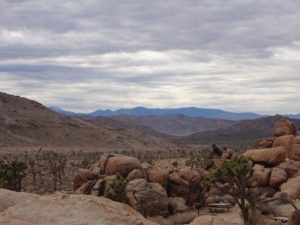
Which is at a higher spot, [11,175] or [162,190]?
[11,175]

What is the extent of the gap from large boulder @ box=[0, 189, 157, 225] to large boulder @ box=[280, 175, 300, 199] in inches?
1327

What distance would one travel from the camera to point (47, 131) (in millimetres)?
118250

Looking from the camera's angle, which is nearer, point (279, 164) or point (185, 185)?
point (185, 185)

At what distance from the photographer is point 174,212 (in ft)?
116

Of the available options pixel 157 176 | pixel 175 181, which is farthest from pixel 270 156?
pixel 157 176

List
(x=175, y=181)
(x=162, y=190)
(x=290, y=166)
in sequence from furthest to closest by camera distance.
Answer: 1. (x=290, y=166)
2. (x=175, y=181)
3. (x=162, y=190)

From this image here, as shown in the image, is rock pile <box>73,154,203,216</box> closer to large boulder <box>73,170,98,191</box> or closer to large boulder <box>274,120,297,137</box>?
large boulder <box>73,170,98,191</box>

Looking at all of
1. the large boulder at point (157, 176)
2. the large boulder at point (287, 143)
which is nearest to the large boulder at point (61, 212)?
the large boulder at point (157, 176)

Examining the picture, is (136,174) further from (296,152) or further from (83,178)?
(296,152)

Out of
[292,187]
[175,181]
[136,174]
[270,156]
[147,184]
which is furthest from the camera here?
[270,156]

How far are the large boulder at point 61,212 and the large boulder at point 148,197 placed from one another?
26446 millimetres

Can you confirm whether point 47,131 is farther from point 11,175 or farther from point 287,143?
point 11,175

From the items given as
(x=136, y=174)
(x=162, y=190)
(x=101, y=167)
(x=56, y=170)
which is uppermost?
(x=101, y=167)

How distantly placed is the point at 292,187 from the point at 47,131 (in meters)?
86.0
